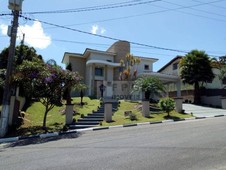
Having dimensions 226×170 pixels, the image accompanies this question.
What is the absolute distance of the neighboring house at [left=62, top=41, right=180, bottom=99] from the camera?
3466 centimetres

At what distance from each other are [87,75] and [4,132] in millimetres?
22901

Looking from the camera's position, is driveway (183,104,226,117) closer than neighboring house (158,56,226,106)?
Yes

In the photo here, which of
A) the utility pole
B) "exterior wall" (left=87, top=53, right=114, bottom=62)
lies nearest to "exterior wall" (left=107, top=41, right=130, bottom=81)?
"exterior wall" (left=87, top=53, right=114, bottom=62)

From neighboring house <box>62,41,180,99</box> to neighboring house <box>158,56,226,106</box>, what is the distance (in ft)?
4.81

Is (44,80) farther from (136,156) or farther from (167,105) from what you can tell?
(167,105)

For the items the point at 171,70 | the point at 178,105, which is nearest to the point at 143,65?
the point at 171,70

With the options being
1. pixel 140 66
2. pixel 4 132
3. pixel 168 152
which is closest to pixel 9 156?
pixel 168 152

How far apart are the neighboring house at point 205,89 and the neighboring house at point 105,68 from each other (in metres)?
1.47

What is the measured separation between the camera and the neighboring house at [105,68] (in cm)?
3466

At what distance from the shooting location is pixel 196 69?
102ft

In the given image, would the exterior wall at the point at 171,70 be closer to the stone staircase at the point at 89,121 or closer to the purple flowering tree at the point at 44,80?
the stone staircase at the point at 89,121

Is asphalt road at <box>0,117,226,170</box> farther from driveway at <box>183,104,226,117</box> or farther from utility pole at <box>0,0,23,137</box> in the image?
driveway at <box>183,104,226,117</box>

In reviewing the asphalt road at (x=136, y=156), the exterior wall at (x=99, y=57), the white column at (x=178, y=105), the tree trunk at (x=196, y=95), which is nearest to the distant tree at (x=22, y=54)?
the exterior wall at (x=99, y=57)

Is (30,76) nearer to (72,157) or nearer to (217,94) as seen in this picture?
(72,157)
